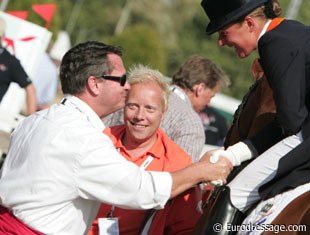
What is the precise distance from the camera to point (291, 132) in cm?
424

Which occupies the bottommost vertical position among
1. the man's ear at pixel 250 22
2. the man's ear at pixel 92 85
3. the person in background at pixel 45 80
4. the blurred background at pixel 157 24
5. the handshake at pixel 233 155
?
the blurred background at pixel 157 24

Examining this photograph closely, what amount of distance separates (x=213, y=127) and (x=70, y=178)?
5.87 meters

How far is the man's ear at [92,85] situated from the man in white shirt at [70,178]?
0.52 feet

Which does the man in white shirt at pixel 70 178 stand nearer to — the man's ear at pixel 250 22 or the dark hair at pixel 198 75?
the man's ear at pixel 250 22

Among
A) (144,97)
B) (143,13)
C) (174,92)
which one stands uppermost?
(144,97)

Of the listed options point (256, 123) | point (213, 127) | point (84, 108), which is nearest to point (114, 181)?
point (84, 108)

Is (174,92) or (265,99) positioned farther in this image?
(174,92)

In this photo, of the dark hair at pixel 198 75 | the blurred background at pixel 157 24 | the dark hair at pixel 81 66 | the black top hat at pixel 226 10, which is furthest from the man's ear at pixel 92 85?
the blurred background at pixel 157 24

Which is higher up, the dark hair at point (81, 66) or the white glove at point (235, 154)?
the dark hair at point (81, 66)

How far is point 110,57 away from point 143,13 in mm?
69637

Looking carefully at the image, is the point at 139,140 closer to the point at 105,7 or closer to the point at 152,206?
the point at 152,206

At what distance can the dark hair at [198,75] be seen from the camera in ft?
23.7

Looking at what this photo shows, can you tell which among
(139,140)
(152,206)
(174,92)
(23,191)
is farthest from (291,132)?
(174,92)

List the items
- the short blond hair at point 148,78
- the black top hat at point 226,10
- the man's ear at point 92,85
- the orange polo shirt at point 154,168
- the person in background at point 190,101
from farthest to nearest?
the person in background at point 190,101, the short blond hair at point 148,78, the orange polo shirt at point 154,168, the man's ear at point 92,85, the black top hat at point 226,10
